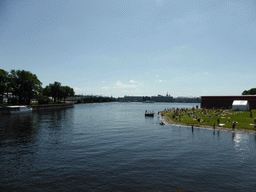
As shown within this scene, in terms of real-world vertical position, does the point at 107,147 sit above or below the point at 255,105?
below

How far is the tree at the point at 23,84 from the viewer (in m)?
101

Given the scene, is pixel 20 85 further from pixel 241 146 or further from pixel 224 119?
pixel 241 146

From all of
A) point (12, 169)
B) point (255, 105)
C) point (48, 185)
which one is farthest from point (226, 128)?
point (255, 105)

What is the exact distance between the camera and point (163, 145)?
97.7 feet

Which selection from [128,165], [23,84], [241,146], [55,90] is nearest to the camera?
[128,165]

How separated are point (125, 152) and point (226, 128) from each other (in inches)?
1195

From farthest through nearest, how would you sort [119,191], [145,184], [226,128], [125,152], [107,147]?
[226,128] < [107,147] < [125,152] < [145,184] < [119,191]

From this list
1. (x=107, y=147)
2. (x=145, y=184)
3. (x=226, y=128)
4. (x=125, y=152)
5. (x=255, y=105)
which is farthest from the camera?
(x=255, y=105)

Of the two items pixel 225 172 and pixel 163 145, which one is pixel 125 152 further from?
pixel 225 172

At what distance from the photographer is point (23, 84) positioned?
103 metres

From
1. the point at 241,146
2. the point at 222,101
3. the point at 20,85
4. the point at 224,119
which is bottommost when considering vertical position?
the point at 241,146

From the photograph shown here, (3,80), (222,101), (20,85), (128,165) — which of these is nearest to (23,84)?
(20,85)

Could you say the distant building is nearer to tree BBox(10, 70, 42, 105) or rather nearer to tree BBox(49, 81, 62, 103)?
tree BBox(10, 70, 42, 105)

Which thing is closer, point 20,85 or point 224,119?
point 224,119
